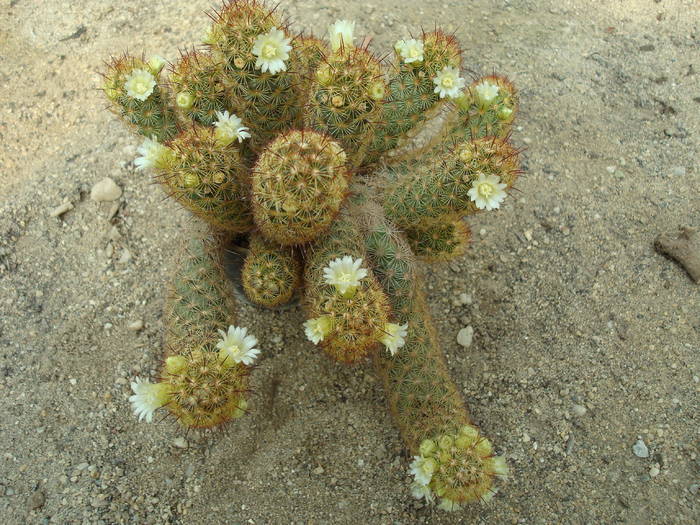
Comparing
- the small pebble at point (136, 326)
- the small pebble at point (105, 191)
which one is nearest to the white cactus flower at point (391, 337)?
the small pebble at point (136, 326)

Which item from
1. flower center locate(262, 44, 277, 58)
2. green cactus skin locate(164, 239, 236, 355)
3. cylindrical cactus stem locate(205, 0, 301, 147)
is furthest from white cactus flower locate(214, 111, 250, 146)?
green cactus skin locate(164, 239, 236, 355)

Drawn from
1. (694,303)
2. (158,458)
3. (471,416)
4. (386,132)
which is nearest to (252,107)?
(386,132)

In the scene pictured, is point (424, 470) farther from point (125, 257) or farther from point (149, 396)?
point (125, 257)

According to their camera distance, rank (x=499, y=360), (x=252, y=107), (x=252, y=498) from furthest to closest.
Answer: (x=499, y=360), (x=252, y=498), (x=252, y=107)

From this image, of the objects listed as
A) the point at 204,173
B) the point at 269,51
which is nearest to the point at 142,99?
the point at 204,173

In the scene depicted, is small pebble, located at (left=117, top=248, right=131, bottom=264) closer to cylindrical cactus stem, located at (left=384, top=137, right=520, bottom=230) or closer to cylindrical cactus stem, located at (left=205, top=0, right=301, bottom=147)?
cylindrical cactus stem, located at (left=205, top=0, right=301, bottom=147)

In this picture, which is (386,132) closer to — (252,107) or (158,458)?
(252,107)
